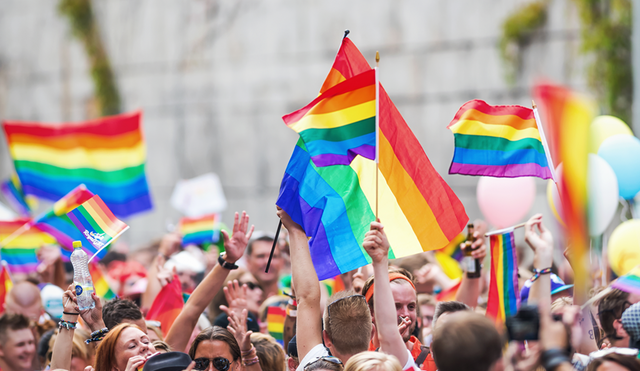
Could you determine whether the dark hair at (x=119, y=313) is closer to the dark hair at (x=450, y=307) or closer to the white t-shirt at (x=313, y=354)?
the white t-shirt at (x=313, y=354)

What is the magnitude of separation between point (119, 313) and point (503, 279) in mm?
2589

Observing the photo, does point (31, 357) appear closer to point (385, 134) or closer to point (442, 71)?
point (385, 134)

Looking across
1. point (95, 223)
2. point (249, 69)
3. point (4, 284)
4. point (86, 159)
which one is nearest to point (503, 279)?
point (95, 223)

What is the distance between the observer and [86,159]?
884 centimetres

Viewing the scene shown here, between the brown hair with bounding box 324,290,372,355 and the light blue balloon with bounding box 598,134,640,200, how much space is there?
105 inches

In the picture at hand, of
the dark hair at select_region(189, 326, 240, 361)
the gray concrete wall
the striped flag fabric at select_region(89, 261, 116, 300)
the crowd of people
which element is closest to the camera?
the crowd of people

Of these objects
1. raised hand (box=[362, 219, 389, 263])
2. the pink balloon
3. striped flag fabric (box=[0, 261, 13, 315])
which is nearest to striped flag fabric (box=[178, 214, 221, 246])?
striped flag fabric (box=[0, 261, 13, 315])

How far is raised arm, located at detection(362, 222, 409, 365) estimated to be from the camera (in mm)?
3398

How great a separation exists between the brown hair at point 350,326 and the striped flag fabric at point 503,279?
1.30m

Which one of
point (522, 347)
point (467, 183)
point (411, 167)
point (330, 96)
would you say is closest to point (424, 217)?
point (411, 167)

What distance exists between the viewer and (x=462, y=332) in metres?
2.71

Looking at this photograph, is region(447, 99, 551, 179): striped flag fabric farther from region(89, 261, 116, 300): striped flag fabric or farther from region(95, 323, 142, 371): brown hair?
region(89, 261, 116, 300): striped flag fabric

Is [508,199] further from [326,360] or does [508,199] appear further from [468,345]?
[468,345]

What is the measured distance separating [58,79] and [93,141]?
968cm
